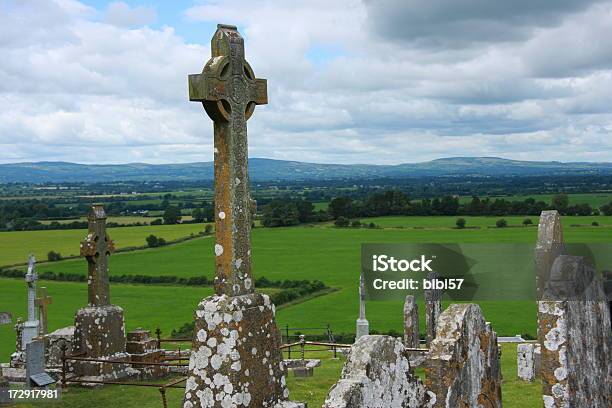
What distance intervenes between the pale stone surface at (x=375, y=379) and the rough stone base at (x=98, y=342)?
13.3 meters

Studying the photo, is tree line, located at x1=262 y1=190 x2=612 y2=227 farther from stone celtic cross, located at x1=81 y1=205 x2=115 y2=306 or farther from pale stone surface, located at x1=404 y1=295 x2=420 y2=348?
stone celtic cross, located at x1=81 y1=205 x2=115 y2=306

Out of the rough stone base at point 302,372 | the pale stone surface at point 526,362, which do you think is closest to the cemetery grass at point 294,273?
the rough stone base at point 302,372

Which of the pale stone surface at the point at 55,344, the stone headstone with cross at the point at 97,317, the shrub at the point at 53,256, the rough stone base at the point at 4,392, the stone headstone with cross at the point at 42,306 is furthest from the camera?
the shrub at the point at 53,256

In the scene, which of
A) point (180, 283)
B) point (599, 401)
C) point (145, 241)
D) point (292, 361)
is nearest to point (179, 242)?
point (145, 241)

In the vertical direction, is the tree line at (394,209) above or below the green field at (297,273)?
above

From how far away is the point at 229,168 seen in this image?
7629mm

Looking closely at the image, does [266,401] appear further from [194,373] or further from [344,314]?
[344,314]

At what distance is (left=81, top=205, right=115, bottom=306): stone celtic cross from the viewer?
18031mm

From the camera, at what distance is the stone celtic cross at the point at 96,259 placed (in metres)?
18.0

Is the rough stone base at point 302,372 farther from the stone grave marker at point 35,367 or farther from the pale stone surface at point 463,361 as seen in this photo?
the pale stone surface at point 463,361

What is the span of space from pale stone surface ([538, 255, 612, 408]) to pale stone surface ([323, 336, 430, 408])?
2.17m

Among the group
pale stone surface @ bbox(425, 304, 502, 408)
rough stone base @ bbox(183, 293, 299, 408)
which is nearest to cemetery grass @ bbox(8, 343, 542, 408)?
rough stone base @ bbox(183, 293, 299, 408)

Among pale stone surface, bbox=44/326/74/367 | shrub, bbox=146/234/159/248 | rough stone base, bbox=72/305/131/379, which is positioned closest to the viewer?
rough stone base, bbox=72/305/131/379

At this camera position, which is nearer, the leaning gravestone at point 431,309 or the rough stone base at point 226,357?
the rough stone base at point 226,357
